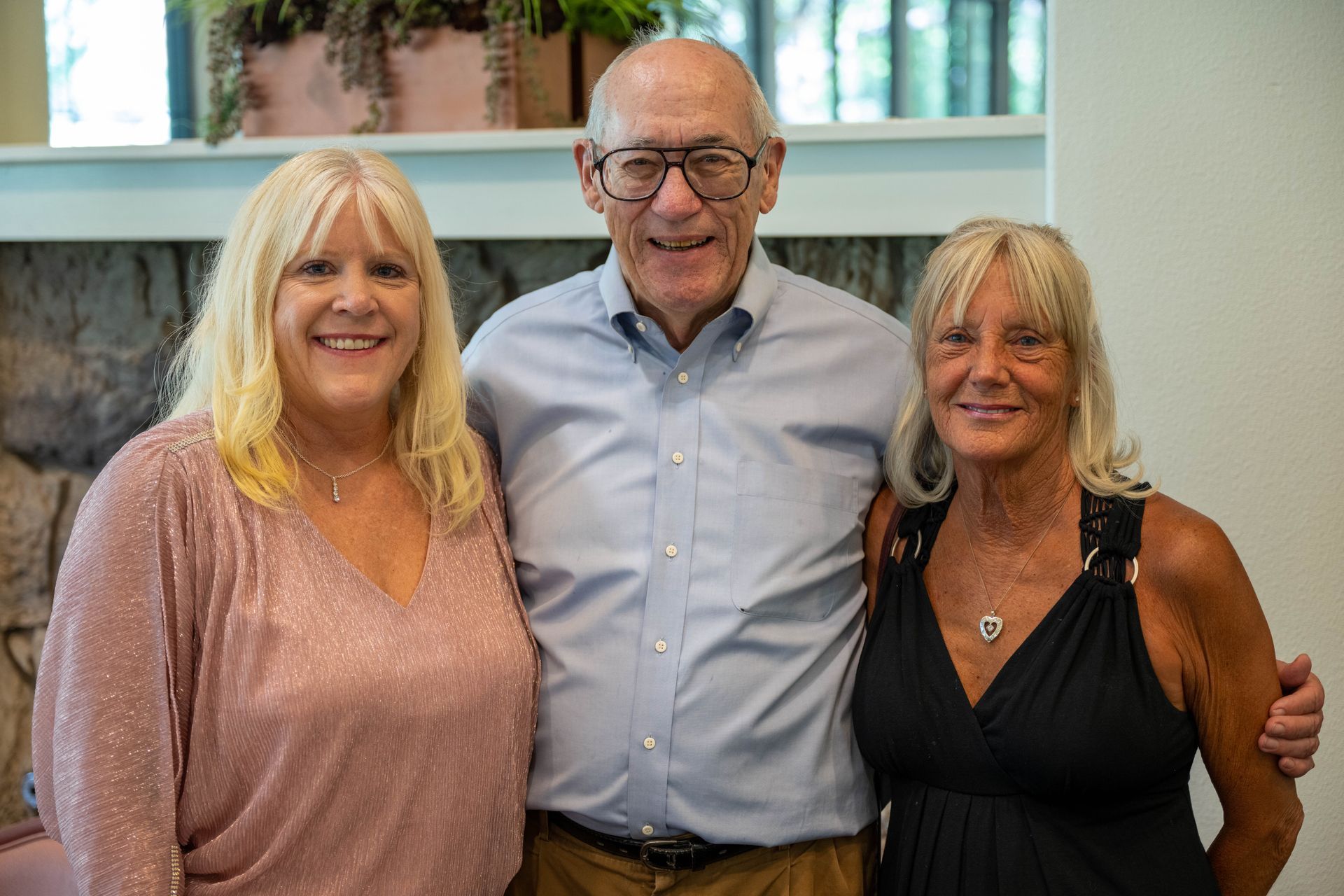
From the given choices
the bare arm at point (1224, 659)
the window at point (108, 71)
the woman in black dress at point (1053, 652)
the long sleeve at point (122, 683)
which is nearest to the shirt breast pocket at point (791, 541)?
the woman in black dress at point (1053, 652)

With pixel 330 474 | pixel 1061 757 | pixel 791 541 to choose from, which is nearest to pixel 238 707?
pixel 330 474

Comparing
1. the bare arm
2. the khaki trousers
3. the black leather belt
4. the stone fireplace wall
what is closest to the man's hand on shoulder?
the bare arm

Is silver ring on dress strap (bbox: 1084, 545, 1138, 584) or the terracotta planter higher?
the terracotta planter

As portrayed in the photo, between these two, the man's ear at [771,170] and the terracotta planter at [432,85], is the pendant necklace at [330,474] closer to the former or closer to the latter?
the man's ear at [771,170]

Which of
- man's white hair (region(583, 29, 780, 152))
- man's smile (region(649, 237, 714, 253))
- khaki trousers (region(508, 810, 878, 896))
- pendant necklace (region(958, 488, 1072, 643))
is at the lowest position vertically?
khaki trousers (region(508, 810, 878, 896))

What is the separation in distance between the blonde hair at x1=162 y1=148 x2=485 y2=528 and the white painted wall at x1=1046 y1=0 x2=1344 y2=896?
97 cm

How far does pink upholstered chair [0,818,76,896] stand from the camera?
1.49 meters

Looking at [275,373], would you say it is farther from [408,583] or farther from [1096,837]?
[1096,837]

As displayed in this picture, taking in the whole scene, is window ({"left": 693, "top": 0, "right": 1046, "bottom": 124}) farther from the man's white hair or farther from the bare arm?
the bare arm

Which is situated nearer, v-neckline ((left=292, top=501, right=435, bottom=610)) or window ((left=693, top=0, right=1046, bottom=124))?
v-neckline ((left=292, top=501, right=435, bottom=610))

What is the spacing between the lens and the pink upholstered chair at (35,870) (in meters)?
1.49

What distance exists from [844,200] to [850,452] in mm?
500

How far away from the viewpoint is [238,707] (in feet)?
4.08

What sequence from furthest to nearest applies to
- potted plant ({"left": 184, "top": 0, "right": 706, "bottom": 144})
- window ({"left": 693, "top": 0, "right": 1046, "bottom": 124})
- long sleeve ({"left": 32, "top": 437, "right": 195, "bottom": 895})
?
1. window ({"left": 693, "top": 0, "right": 1046, "bottom": 124})
2. potted plant ({"left": 184, "top": 0, "right": 706, "bottom": 144})
3. long sleeve ({"left": 32, "top": 437, "right": 195, "bottom": 895})
